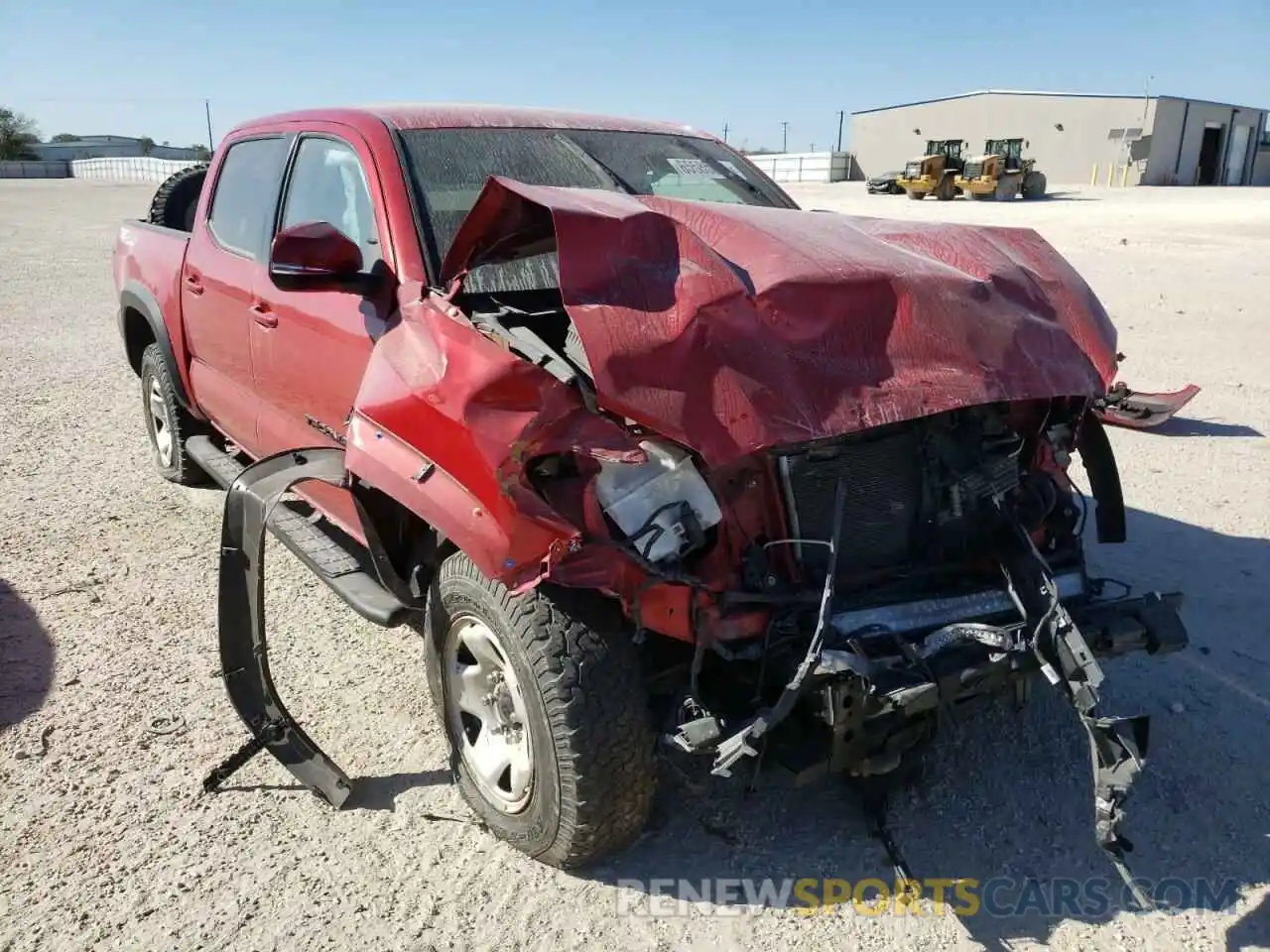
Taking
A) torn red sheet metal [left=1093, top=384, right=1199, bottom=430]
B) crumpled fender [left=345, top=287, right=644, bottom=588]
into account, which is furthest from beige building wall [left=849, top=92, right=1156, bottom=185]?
crumpled fender [left=345, top=287, right=644, bottom=588]

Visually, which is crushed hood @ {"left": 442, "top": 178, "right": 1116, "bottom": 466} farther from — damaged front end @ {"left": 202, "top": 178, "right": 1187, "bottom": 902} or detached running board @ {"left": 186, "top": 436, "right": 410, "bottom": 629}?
detached running board @ {"left": 186, "top": 436, "right": 410, "bottom": 629}

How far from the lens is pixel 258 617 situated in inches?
A: 119

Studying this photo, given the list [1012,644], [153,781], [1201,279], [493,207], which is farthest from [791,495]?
[1201,279]

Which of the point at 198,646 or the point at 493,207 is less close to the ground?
the point at 493,207

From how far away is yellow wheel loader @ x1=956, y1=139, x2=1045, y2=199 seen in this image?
3200 centimetres

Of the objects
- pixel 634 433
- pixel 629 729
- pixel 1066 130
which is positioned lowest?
pixel 629 729

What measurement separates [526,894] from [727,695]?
30.1 inches

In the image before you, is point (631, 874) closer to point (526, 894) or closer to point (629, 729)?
point (526, 894)

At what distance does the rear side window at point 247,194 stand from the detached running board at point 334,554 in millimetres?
1092

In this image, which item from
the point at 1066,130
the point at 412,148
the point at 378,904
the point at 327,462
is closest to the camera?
the point at 378,904

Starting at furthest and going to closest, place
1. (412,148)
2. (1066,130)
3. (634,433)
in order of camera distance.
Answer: (1066,130) → (412,148) → (634,433)

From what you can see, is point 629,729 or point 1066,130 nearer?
point 629,729

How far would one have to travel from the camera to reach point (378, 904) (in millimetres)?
2566

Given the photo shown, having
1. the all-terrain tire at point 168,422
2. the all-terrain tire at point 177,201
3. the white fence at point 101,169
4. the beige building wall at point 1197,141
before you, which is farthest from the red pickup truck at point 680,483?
the white fence at point 101,169
